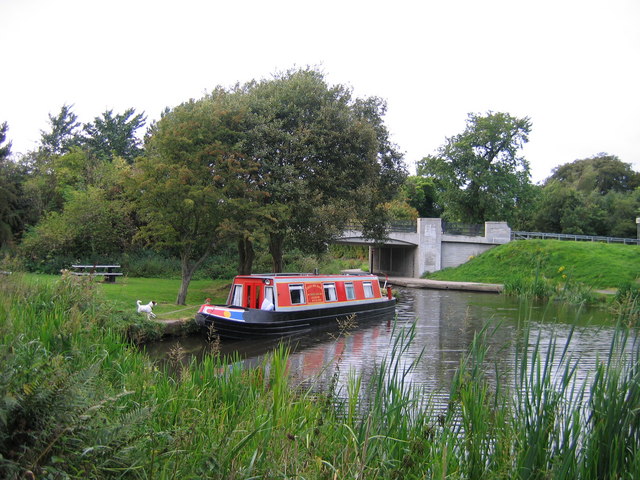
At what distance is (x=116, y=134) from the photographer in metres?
35.8

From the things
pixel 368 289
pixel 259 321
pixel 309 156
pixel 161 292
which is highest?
pixel 309 156

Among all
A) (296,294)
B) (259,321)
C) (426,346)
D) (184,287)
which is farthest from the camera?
(184,287)

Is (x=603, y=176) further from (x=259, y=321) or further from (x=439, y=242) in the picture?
(x=259, y=321)

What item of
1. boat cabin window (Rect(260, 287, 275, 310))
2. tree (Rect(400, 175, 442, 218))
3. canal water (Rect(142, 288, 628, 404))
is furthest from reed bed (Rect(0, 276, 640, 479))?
tree (Rect(400, 175, 442, 218))

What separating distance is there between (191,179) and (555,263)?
2176 centimetres

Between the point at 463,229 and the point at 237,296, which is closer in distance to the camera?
the point at 237,296

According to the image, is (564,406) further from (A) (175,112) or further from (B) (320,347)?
(A) (175,112)

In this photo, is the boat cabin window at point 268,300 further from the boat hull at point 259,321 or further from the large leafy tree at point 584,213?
the large leafy tree at point 584,213

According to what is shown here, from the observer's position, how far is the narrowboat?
12250mm

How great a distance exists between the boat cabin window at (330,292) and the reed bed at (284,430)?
403 inches

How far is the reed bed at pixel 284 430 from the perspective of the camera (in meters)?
2.28

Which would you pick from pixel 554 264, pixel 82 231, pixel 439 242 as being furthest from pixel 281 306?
pixel 439 242

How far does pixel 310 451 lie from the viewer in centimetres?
295

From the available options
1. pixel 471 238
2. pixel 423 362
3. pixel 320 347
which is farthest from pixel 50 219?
pixel 471 238
